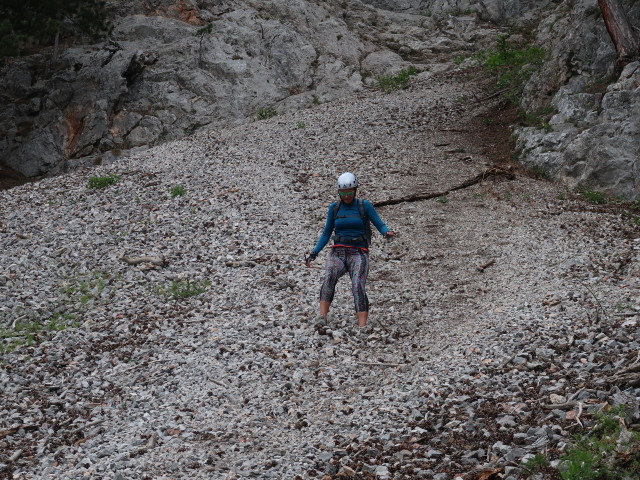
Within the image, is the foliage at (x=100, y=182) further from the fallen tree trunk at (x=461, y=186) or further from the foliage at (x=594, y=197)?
the foliage at (x=594, y=197)

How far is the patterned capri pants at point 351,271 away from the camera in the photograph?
33.4 feet

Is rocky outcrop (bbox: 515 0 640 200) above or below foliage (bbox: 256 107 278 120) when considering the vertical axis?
above

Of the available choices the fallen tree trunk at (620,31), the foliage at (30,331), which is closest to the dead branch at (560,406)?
the foliage at (30,331)

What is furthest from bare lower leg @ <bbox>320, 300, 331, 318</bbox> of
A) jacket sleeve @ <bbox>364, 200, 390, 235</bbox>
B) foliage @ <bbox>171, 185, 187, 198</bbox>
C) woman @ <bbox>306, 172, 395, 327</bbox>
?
foliage @ <bbox>171, 185, 187, 198</bbox>

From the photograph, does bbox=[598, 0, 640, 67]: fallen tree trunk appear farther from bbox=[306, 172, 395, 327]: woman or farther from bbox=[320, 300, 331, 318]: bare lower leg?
bbox=[320, 300, 331, 318]: bare lower leg

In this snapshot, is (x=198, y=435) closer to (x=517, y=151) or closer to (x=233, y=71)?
(x=517, y=151)

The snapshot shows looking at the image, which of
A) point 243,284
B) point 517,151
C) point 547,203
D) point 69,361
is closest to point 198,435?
point 69,361

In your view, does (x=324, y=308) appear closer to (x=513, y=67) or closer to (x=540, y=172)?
→ (x=540, y=172)

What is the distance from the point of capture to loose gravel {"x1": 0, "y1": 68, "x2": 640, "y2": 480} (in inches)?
276

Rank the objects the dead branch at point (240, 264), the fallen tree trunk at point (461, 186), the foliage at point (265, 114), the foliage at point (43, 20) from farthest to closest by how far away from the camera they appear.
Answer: the foliage at point (265, 114)
the foliage at point (43, 20)
the fallen tree trunk at point (461, 186)
the dead branch at point (240, 264)

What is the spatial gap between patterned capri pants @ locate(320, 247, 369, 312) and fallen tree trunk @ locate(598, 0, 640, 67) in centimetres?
1241

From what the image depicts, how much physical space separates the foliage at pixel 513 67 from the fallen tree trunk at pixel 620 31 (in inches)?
184

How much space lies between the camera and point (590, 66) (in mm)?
19266

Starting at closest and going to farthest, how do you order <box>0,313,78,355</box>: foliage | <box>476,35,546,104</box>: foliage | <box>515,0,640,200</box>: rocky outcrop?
1. <box>0,313,78,355</box>: foliage
2. <box>515,0,640,200</box>: rocky outcrop
3. <box>476,35,546,104</box>: foliage
